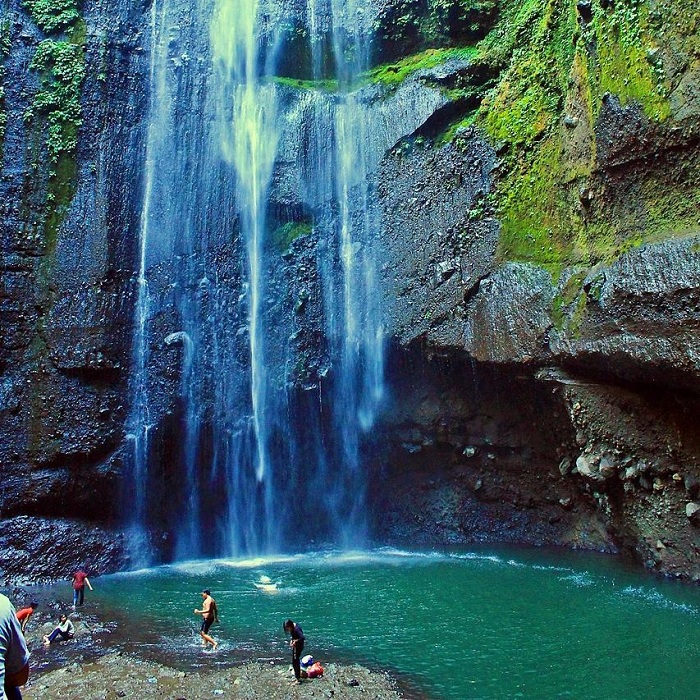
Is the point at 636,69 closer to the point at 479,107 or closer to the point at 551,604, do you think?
the point at 479,107

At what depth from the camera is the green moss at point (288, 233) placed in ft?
55.7

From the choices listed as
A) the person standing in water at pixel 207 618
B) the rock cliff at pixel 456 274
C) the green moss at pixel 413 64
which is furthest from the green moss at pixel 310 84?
the person standing in water at pixel 207 618

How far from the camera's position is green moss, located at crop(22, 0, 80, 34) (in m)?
16.7

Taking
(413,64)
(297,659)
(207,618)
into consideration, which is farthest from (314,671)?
(413,64)

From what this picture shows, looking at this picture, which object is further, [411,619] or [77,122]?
[77,122]

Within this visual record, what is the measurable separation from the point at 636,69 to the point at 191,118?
438 inches

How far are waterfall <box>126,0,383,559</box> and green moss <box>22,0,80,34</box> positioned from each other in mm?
2097

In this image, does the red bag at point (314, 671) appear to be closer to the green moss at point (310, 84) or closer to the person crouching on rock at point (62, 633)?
the person crouching on rock at point (62, 633)

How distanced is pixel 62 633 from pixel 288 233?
10798mm

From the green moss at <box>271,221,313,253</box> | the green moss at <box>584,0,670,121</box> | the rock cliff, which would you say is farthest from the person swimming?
the green moss at <box>584,0,670,121</box>

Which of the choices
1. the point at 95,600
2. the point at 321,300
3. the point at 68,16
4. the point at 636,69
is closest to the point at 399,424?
the point at 321,300

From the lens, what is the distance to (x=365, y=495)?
1686 centimetres

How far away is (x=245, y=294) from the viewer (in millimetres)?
16672

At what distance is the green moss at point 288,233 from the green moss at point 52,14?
24.4 feet
